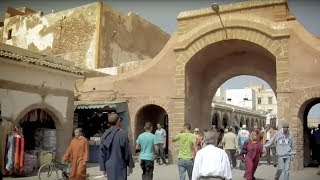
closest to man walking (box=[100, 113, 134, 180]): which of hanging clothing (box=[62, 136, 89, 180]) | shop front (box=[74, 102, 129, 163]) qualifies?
hanging clothing (box=[62, 136, 89, 180])

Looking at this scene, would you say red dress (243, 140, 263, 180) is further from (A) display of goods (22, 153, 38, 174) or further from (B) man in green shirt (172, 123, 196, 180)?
(A) display of goods (22, 153, 38, 174)

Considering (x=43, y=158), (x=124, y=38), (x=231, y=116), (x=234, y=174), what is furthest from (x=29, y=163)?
(x=231, y=116)

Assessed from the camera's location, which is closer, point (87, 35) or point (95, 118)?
point (95, 118)

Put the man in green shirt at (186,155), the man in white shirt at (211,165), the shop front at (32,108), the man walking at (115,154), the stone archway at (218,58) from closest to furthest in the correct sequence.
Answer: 1. the man in white shirt at (211,165)
2. the man walking at (115,154)
3. the man in green shirt at (186,155)
4. the shop front at (32,108)
5. the stone archway at (218,58)

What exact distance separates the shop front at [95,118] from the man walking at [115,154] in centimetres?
974

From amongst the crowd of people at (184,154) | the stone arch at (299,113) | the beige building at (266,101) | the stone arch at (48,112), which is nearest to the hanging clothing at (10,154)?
the stone arch at (48,112)

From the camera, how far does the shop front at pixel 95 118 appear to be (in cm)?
1561

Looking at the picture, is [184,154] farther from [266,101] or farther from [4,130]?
[266,101]

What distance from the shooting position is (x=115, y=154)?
577 centimetres

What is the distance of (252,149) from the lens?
28.0 feet

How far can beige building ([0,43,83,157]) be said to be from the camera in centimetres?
1133

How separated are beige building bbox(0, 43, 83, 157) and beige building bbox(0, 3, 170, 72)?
24.6 ft

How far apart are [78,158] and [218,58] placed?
11312 millimetres

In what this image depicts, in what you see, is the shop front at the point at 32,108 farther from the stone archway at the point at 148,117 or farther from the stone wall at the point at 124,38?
the stone wall at the point at 124,38
